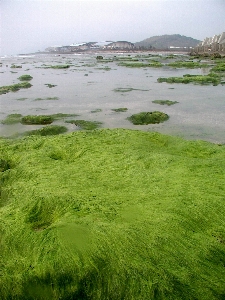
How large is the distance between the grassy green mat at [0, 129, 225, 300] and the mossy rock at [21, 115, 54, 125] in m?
3.42

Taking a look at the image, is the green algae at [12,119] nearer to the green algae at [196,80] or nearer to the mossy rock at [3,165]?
the mossy rock at [3,165]

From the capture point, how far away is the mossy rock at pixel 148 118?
8.80m

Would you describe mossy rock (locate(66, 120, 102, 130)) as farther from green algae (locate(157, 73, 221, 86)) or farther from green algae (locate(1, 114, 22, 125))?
green algae (locate(157, 73, 221, 86))

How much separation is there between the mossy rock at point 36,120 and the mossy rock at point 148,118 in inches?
109

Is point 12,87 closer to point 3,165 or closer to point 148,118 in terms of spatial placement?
point 148,118

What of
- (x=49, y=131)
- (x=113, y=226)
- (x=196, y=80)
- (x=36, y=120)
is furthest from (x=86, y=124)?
(x=196, y=80)

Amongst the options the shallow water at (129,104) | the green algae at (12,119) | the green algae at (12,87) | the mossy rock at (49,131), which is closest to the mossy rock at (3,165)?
the mossy rock at (49,131)

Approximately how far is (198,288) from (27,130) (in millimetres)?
6790

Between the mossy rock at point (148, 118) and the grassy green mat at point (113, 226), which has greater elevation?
the grassy green mat at point (113, 226)

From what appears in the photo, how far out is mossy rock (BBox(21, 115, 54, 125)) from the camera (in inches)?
354

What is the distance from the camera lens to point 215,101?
37.5 feet

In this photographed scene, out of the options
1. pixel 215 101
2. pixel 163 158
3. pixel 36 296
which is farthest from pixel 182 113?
pixel 36 296

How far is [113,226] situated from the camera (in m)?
3.41

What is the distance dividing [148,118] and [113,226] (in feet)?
19.9
